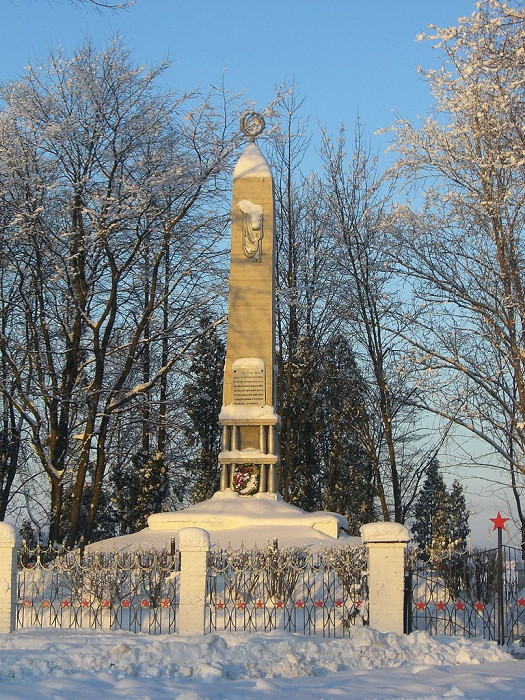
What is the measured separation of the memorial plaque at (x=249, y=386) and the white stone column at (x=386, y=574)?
778cm

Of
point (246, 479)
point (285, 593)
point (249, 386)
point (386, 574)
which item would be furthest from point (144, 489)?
point (386, 574)

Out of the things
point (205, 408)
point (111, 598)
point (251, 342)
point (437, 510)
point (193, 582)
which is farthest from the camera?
point (437, 510)

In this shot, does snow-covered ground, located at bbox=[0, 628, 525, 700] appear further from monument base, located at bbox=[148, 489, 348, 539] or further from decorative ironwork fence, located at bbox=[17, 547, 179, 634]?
monument base, located at bbox=[148, 489, 348, 539]

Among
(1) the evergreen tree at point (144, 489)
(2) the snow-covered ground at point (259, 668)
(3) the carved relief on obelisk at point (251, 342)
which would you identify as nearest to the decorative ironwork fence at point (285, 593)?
(2) the snow-covered ground at point (259, 668)

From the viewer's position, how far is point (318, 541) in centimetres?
1579

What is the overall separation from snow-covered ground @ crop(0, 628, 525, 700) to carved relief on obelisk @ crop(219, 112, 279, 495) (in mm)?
8369

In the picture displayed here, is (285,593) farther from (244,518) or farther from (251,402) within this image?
(251,402)

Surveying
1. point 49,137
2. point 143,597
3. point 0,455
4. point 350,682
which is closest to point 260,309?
point 49,137

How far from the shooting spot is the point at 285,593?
12297mm

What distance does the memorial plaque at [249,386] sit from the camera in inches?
746

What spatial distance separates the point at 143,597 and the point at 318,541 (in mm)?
4292

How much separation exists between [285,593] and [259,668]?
4043mm

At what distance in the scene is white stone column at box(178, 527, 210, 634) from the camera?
1107 cm

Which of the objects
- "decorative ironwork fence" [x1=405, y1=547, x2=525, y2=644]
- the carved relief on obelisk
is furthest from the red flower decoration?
the carved relief on obelisk
